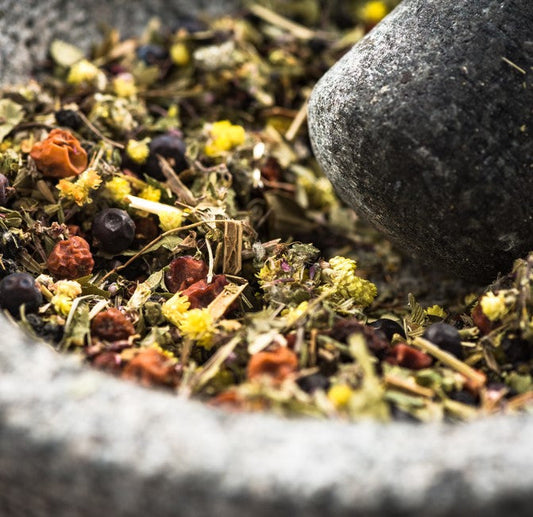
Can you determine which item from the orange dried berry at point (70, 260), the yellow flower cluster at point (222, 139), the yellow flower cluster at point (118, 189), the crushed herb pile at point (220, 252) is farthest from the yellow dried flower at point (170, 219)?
the yellow flower cluster at point (222, 139)

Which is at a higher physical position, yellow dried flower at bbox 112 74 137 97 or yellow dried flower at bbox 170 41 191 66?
yellow dried flower at bbox 170 41 191 66

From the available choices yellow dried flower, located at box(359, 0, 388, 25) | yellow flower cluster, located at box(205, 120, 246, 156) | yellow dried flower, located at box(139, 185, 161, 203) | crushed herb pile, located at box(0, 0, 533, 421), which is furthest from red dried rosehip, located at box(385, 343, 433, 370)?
yellow dried flower, located at box(359, 0, 388, 25)

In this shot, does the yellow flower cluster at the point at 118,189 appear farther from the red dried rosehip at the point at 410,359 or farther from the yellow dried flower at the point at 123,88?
the red dried rosehip at the point at 410,359

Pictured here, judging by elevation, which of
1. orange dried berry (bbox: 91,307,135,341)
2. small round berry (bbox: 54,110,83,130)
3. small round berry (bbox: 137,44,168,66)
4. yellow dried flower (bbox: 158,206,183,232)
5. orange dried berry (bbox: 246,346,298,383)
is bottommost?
orange dried berry (bbox: 91,307,135,341)

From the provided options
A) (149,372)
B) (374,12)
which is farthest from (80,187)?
(374,12)

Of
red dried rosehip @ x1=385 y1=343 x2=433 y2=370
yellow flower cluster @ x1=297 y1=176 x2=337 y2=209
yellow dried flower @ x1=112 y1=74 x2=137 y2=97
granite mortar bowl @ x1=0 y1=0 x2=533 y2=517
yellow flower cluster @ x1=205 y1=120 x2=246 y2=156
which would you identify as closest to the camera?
granite mortar bowl @ x1=0 y1=0 x2=533 y2=517

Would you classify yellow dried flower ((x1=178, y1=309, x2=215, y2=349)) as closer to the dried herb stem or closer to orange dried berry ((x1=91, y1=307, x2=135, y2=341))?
orange dried berry ((x1=91, y1=307, x2=135, y2=341))

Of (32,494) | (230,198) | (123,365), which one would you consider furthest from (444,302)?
(32,494)
